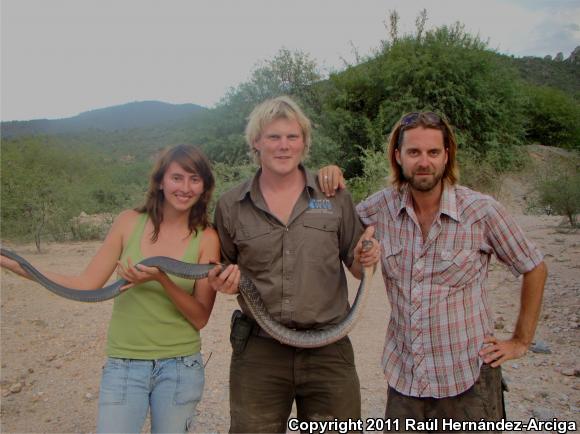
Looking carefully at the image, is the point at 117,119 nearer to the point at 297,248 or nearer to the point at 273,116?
the point at 273,116

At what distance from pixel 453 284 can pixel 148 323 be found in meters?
1.88

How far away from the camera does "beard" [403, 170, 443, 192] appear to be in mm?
3059

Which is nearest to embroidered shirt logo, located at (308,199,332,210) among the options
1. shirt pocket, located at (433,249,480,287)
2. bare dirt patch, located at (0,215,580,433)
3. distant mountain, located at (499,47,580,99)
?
shirt pocket, located at (433,249,480,287)

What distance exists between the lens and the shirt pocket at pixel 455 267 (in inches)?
119

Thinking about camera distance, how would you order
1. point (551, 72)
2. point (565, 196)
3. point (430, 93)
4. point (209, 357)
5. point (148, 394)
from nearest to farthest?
point (148, 394), point (209, 357), point (565, 196), point (430, 93), point (551, 72)

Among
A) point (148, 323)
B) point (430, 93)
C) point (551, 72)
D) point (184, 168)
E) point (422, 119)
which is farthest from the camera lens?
point (551, 72)

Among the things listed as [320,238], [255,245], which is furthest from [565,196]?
[255,245]

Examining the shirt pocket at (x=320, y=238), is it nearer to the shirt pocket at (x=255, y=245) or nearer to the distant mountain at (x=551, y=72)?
the shirt pocket at (x=255, y=245)

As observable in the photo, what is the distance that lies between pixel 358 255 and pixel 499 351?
1.04m

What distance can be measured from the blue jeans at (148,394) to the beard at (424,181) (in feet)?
5.81

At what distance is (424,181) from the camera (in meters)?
3.06

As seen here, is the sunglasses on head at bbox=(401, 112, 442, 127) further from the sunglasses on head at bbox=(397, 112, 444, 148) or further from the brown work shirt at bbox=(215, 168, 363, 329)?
the brown work shirt at bbox=(215, 168, 363, 329)

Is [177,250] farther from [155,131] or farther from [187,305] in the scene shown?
[155,131]

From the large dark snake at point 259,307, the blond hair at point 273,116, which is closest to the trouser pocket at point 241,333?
the large dark snake at point 259,307
